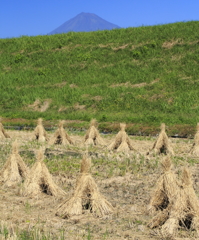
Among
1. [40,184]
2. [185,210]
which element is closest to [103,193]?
[40,184]

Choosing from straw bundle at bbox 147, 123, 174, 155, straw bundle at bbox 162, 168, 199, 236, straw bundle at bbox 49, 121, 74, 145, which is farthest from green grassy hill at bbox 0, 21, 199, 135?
straw bundle at bbox 162, 168, 199, 236

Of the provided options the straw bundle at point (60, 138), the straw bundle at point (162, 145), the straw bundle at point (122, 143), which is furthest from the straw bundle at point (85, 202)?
the straw bundle at point (60, 138)

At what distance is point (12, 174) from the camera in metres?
12.2

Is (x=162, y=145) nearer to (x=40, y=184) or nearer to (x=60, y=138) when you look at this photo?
(x=60, y=138)

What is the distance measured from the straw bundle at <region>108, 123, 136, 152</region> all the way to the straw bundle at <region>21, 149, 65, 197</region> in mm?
6738

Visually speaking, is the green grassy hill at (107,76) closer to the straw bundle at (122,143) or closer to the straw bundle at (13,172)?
the straw bundle at (122,143)

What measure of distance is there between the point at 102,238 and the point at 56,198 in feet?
9.37

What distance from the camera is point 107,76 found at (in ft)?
125

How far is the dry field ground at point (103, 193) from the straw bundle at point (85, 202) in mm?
151

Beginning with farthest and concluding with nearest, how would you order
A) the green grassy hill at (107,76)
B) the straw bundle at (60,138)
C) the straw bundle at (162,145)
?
the green grassy hill at (107,76) → the straw bundle at (60,138) → the straw bundle at (162,145)

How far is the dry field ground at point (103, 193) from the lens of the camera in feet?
26.5

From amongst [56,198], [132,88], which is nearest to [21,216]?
[56,198]

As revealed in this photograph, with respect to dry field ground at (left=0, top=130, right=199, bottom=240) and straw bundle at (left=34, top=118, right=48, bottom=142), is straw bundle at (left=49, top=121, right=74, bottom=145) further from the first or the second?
straw bundle at (left=34, top=118, right=48, bottom=142)

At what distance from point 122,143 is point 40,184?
6932 millimetres
